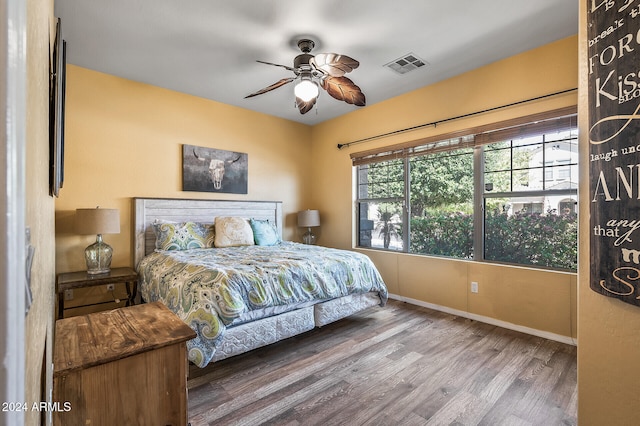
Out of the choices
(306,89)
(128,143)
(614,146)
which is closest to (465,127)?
(306,89)

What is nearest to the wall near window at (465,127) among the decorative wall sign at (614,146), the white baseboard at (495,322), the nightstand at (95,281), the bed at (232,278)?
the white baseboard at (495,322)

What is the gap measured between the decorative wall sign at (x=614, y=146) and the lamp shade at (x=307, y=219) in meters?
3.79

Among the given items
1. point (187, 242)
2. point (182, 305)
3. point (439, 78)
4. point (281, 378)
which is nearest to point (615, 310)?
point (281, 378)

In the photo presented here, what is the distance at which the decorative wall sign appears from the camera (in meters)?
1.04

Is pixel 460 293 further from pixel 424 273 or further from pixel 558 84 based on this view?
pixel 558 84

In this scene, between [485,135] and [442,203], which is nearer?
[485,135]

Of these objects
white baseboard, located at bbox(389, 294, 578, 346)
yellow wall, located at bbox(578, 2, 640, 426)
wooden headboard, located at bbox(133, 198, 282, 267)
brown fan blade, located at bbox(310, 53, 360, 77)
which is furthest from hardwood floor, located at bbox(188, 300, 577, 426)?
brown fan blade, located at bbox(310, 53, 360, 77)

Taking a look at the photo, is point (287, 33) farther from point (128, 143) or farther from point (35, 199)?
point (35, 199)

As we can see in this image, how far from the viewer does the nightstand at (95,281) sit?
2781 millimetres

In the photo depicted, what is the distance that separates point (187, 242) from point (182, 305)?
1434 mm

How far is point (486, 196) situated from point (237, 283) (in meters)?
2.69

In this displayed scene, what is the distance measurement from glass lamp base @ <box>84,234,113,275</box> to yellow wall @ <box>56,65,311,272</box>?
0.63ft

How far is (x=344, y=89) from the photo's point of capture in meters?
2.74

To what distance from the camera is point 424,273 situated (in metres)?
3.70
